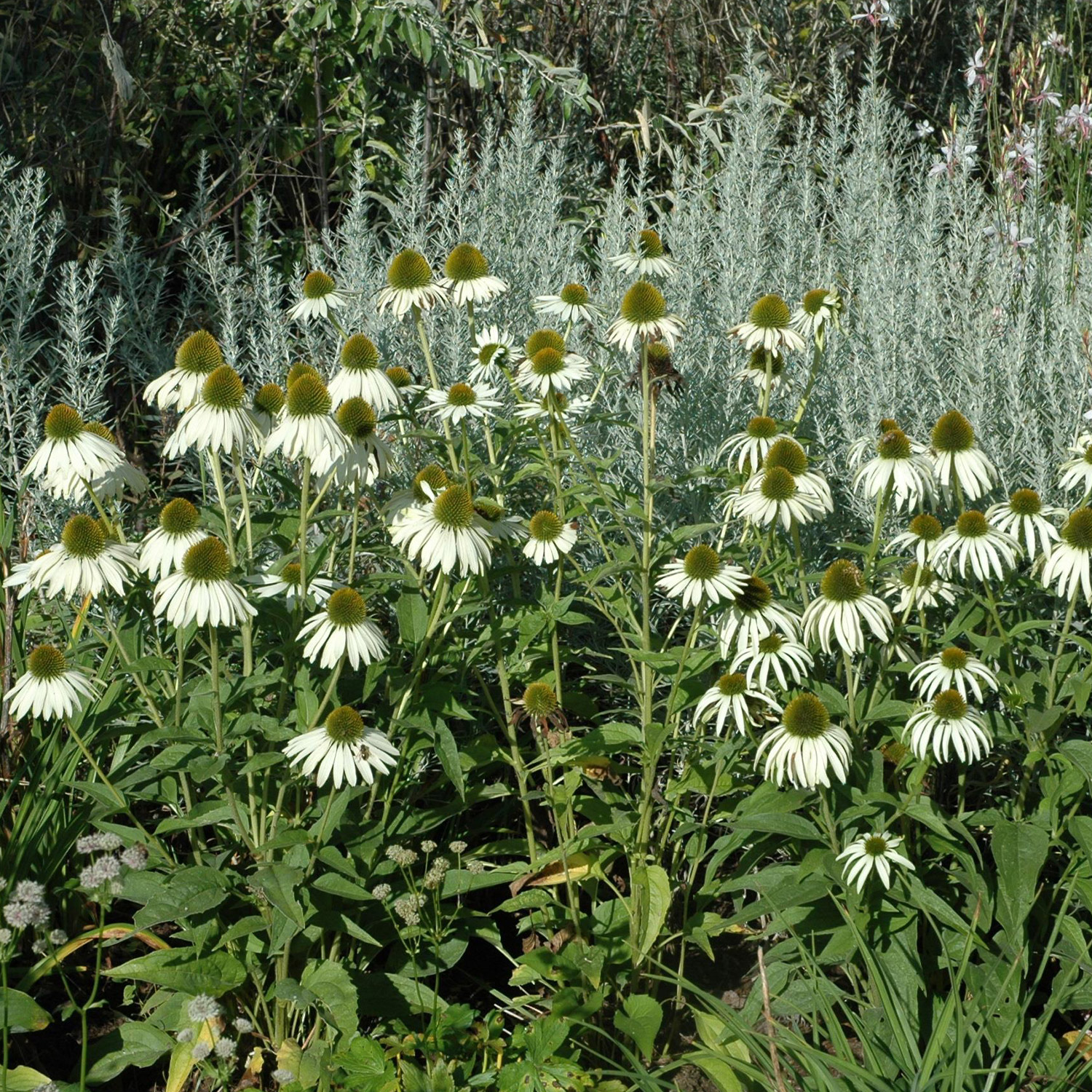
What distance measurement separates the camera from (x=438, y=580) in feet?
6.54

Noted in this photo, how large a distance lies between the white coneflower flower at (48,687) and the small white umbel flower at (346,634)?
1.27 feet

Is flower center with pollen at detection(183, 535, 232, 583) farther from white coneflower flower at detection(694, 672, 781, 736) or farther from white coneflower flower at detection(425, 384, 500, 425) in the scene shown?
white coneflower flower at detection(694, 672, 781, 736)

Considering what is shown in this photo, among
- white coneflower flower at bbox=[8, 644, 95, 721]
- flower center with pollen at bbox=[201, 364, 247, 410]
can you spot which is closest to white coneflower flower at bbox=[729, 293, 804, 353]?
flower center with pollen at bbox=[201, 364, 247, 410]

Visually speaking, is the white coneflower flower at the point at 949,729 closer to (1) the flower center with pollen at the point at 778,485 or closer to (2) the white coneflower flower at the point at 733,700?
(2) the white coneflower flower at the point at 733,700

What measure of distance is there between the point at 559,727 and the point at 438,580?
353mm

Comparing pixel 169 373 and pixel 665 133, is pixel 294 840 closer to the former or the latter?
pixel 169 373

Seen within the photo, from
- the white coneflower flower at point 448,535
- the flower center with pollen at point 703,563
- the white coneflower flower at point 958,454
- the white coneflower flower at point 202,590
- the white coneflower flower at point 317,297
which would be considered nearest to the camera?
the white coneflower flower at point 202,590

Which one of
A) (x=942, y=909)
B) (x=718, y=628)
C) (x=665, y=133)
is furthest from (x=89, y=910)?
A: (x=665, y=133)

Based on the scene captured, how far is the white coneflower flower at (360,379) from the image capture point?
2041mm

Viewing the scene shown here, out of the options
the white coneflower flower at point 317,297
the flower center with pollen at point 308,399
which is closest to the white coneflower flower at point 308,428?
the flower center with pollen at point 308,399

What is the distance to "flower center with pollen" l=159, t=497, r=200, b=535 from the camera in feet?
6.12

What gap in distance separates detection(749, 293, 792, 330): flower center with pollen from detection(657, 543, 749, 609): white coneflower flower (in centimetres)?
53

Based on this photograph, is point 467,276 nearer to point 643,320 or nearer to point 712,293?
point 643,320

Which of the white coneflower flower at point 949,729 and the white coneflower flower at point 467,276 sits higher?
the white coneflower flower at point 467,276
